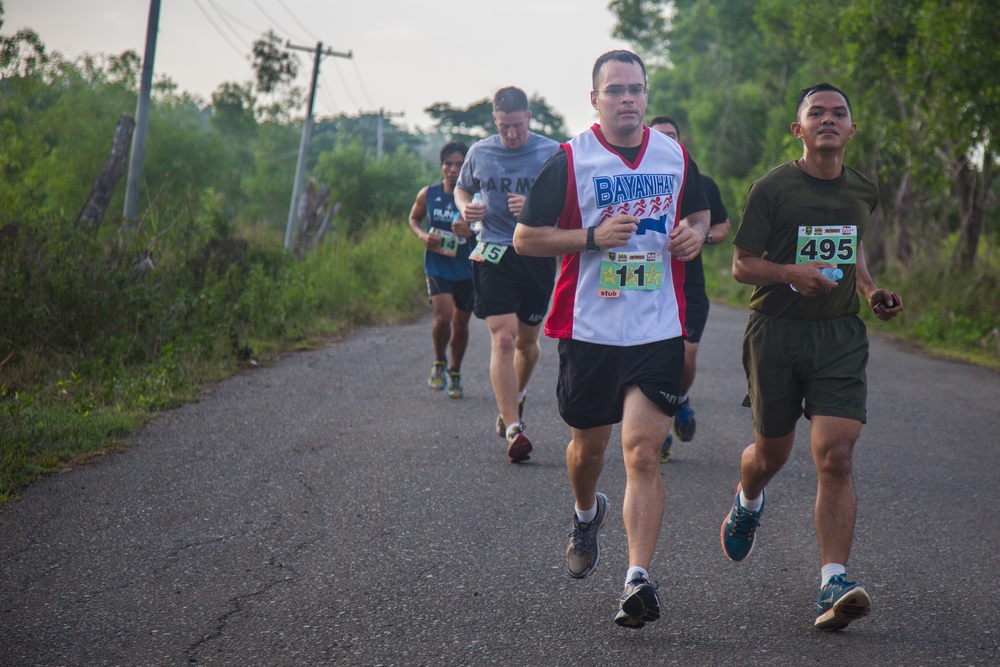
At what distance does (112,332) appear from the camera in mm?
9953

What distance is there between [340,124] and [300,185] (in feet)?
179

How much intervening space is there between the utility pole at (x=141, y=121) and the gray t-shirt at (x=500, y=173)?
8961 millimetres

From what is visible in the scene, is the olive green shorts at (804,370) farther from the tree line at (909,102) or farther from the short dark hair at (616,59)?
the tree line at (909,102)

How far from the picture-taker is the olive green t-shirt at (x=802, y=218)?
430 centimetres

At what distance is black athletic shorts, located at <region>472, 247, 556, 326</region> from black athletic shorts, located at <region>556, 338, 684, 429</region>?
2.95 m

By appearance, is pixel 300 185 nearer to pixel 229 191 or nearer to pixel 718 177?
pixel 718 177

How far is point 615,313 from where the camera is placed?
13.9 ft

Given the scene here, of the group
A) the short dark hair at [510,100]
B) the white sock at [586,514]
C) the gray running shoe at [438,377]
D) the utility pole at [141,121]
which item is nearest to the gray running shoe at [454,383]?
the gray running shoe at [438,377]

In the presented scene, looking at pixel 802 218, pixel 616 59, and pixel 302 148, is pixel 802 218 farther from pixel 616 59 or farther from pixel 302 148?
pixel 302 148

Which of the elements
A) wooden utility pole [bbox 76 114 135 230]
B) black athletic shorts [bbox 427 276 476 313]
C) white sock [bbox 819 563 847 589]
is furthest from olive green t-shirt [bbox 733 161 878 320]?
wooden utility pole [bbox 76 114 135 230]

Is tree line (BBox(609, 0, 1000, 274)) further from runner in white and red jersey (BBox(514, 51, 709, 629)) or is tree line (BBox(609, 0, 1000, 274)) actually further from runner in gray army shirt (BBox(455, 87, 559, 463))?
runner in white and red jersey (BBox(514, 51, 709, 629))

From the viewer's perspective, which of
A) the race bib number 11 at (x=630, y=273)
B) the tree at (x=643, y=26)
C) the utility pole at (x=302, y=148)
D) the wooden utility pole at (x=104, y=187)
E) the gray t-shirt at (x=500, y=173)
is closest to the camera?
the race bib number 11 at (x=630, y=273)

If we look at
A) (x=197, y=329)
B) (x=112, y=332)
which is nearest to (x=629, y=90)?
(x=112, y=332)

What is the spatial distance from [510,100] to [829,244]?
3289 mm
